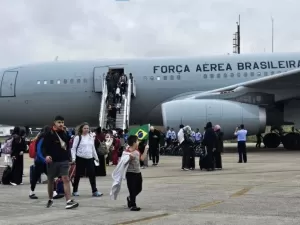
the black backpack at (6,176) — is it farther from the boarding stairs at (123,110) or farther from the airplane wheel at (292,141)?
the airplane wheel at (292,141)

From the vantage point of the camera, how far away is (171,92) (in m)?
24.5

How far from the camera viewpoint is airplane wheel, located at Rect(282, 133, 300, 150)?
79.5 ft

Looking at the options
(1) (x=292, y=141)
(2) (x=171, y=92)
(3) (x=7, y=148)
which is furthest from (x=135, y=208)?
(1) (x=292, y=141)

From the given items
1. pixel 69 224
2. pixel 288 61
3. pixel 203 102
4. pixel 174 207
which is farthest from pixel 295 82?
pixel 69 224

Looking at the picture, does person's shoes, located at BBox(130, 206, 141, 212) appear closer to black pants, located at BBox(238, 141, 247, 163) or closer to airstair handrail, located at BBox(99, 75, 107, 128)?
black pants, located at BBox(238, 141, 247, 163)

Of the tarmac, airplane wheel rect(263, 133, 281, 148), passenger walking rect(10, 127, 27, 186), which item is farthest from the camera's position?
airplane wheel rect(263, 133, 281, 148)

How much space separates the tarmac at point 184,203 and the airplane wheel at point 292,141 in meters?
10.7

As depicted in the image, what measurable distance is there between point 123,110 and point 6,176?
1209 cm

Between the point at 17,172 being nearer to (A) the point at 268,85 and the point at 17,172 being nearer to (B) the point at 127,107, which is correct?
(B) the point at 127,107

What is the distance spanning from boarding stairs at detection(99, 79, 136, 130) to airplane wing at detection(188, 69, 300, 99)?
294 centimetres

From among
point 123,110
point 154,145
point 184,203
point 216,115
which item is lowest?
point 184,203

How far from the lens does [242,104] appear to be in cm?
2258

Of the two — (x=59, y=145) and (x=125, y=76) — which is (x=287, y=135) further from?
(x=59, y=145)

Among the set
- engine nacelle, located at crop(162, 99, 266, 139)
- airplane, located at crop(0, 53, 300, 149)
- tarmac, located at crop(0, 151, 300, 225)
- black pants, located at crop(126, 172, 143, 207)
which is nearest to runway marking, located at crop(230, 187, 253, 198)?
tarmac, located at crop(0, 151, 300, 225)
